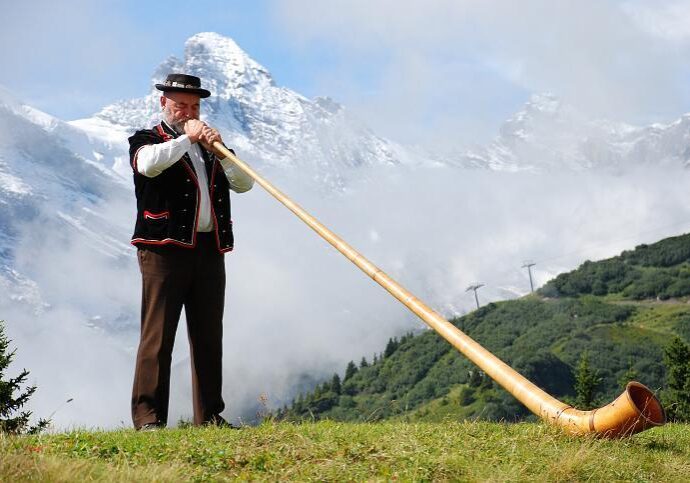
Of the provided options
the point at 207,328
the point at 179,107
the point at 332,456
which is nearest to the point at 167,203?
the point at 179,107

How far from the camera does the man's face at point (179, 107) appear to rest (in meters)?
7.93

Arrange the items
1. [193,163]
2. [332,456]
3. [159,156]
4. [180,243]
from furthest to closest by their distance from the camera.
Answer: [193,163], [180,243], [159,156], [332,456]

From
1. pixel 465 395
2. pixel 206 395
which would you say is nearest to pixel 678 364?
pixel 206 395

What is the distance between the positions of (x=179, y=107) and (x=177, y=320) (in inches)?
78.0

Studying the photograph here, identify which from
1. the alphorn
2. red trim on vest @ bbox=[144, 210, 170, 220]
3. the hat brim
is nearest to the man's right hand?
the hat brim

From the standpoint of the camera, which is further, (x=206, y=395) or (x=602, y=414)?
(x=206, y=395)

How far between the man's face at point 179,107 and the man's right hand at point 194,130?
29cm

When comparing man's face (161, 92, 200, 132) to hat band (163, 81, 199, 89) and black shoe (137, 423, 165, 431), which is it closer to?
hat band (163, 81, 199, 89)

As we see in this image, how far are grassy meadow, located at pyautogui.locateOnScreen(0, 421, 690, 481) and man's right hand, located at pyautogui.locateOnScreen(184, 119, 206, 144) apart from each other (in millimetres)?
2539

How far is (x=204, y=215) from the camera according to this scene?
7.72 m

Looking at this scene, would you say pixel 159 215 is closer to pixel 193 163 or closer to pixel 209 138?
pixel 193 163

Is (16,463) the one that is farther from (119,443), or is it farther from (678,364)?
(678,364)

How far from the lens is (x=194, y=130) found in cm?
759

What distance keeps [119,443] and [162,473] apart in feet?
3.90
